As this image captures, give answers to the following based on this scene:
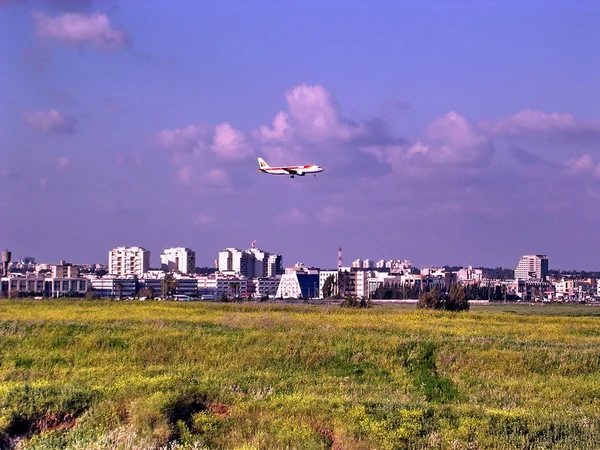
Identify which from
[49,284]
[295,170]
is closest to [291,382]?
[295,170]

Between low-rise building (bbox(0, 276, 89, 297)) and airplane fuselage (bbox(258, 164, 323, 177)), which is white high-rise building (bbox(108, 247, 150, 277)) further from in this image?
airplane fuselage (bbox(258, 164, 323, 177))

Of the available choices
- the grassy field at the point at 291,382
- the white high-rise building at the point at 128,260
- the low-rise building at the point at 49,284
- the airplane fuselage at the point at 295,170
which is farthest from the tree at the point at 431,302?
the white high-rise building at the point at 128,260

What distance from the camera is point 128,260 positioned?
598 ft

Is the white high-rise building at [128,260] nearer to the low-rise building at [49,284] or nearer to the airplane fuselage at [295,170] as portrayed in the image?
the low-rise building at [49,284]

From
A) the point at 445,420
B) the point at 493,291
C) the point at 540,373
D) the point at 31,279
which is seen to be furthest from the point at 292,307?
the point at 31,279

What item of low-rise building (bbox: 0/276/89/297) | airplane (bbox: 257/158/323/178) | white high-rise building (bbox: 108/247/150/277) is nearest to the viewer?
airplane (bbox: 257/158/323/178)

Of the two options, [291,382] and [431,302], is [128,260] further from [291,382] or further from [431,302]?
[291,382]

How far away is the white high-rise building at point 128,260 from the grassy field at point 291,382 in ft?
479

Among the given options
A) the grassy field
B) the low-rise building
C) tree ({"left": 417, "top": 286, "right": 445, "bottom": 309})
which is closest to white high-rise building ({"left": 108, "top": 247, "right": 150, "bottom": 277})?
the low-rise building

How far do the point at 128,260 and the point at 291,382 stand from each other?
166 metres

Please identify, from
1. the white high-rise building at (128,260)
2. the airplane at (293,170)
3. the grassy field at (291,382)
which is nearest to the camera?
the grassy field at (291,382)

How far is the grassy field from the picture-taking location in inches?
627

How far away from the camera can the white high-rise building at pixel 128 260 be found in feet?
589

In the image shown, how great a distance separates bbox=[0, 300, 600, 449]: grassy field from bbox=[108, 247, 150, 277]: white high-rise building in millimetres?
145997
